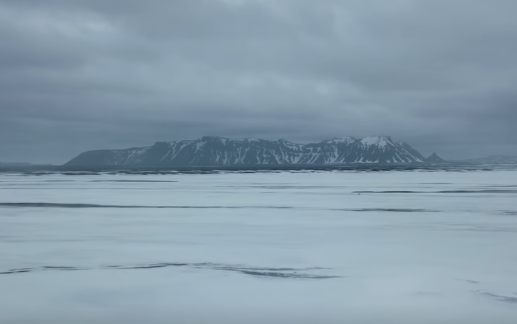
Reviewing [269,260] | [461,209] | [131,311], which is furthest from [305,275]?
[461,209]

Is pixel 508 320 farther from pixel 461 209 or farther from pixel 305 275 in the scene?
pixel 461 209

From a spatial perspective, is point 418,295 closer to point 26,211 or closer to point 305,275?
point 305,275

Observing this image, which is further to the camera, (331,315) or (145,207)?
(145,207)

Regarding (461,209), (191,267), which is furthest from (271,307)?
(461,209)

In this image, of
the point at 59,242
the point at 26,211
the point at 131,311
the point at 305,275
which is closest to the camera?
the point at 131,311

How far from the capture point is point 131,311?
5.79 metres

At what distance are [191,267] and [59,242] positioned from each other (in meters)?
3.63

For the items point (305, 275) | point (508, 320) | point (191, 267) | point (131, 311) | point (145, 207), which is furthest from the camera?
point (145, 207)

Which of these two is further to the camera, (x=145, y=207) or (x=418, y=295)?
(x=145, y=207)

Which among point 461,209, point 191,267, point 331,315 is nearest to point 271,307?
point 331,315

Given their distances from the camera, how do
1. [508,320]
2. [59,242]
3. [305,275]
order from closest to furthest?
1. [508,320]
2. [305,275]
3. [59,242]

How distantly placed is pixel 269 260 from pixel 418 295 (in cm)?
274

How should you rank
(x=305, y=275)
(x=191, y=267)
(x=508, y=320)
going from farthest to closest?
1. (x=191, y=267)
2. (x=305, y=275)
3. (x=508, y=320)

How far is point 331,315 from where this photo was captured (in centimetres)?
565
